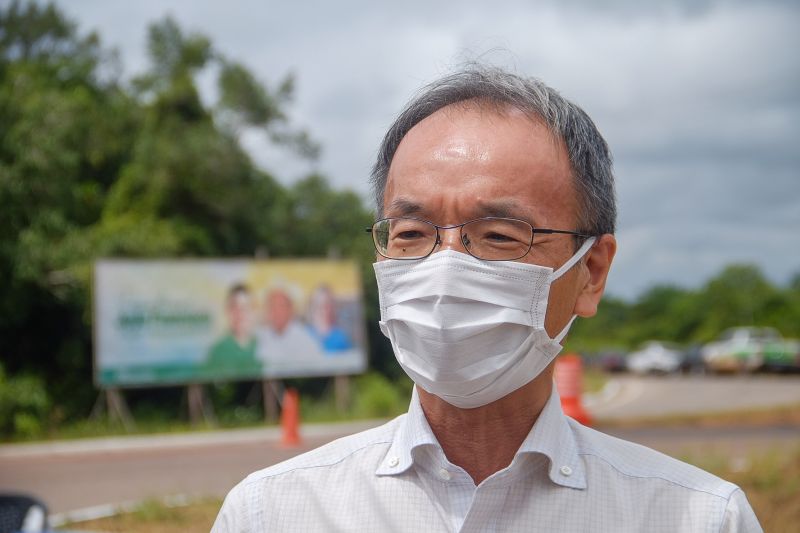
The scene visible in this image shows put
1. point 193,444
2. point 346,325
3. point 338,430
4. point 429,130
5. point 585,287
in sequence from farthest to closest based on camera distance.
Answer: point 346,325
point 338,430
point 193,444
point 585,287
point 429,130

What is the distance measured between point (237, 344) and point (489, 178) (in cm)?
1782

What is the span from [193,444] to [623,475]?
14.6 m

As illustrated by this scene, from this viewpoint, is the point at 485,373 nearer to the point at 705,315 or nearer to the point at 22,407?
the point at 22,407

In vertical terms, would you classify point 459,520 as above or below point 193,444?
above

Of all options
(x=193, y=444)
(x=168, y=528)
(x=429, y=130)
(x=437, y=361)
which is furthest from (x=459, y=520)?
(x=193, y=444)

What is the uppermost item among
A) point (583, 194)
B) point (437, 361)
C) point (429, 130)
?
point (429, 130)

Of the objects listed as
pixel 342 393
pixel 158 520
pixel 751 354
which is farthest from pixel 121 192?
pixel 751 354

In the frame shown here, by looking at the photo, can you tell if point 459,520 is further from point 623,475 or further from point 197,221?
point 197,221

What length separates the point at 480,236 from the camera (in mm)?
1943

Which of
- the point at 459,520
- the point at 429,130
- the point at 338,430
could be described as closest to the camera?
the point at 459,520

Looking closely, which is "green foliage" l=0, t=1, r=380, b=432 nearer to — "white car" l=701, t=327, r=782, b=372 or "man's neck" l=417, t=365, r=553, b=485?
"man's neck" l=417, t=365, r=553, b=485

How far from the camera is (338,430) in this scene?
1725 cm

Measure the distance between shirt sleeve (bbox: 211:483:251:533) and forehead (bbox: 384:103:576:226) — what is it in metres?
0.70

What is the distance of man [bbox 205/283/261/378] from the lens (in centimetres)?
1903
